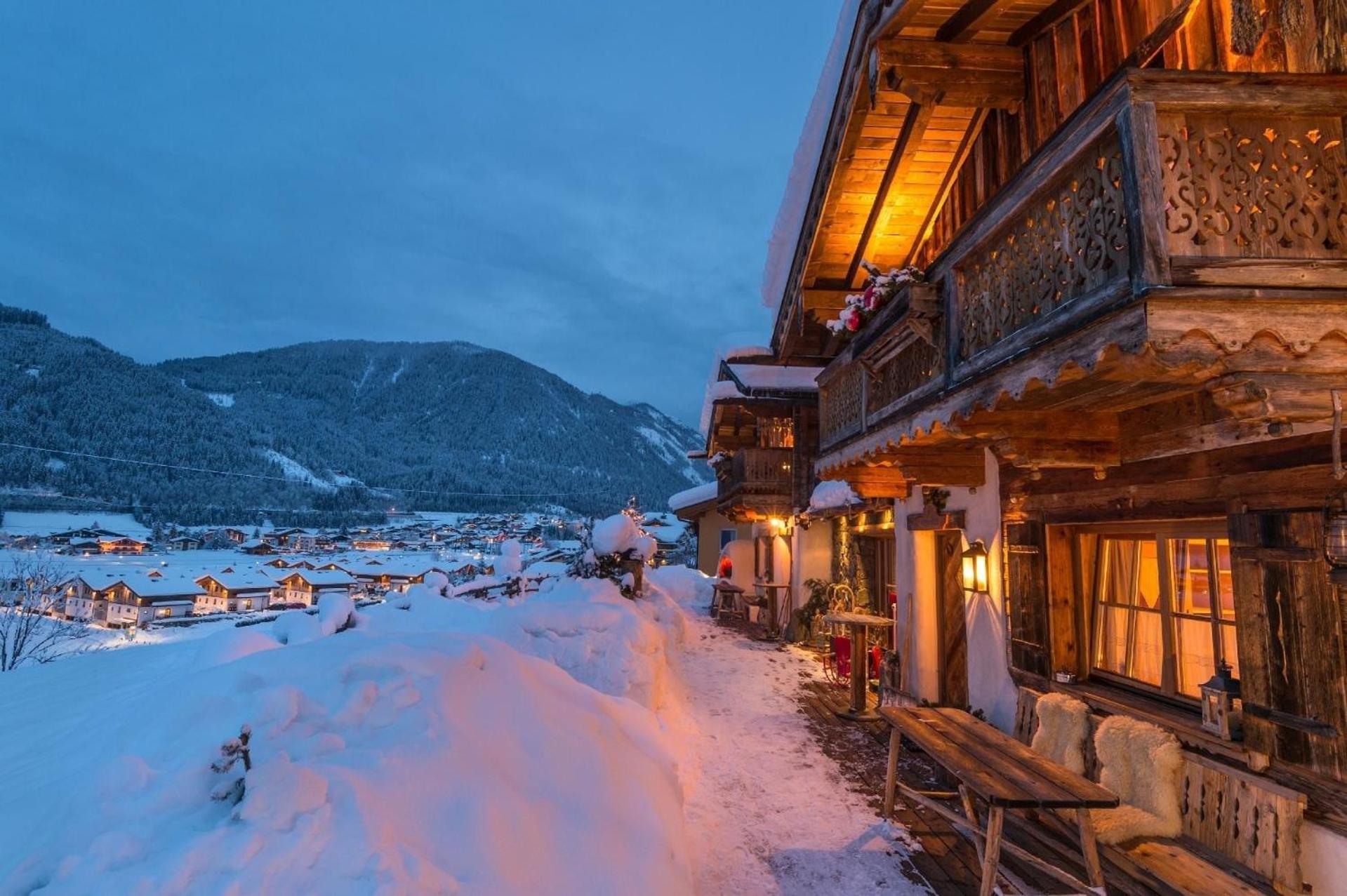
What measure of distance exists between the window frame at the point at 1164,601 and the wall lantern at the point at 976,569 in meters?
1.27

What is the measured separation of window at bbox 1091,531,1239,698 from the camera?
455 cm

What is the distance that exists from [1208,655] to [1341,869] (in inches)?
62.8

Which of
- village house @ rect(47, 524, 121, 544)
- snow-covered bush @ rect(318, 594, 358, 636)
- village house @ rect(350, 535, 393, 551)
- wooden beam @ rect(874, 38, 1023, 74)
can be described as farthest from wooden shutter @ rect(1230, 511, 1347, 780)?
village house @ rect(350, 535, 393, 551)

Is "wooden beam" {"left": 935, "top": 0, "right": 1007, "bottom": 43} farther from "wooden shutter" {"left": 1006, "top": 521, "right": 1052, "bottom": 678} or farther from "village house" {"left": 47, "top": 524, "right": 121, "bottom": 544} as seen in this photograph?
"village house" {"left": 47, "top": 524, "right": 121, "bottom": 544}

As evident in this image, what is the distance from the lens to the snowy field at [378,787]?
7.91 ft

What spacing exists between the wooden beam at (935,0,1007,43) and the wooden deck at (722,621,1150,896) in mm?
6727

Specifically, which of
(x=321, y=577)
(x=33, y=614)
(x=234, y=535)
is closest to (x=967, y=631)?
(x=33, y=614)

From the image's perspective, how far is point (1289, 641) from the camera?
3.65 meters

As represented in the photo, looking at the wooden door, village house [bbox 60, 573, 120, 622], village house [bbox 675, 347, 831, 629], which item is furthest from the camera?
village house [bbox 60, 573, 120, 622]

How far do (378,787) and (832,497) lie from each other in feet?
37.6

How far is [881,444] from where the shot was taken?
663cm

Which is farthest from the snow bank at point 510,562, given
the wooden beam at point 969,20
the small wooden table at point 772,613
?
the wooden beam at point 969,20

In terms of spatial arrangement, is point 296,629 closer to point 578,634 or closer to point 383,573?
point 578,634

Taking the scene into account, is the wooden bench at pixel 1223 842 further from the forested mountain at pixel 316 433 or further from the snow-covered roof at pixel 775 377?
the forested mountain at pixel 316 433
